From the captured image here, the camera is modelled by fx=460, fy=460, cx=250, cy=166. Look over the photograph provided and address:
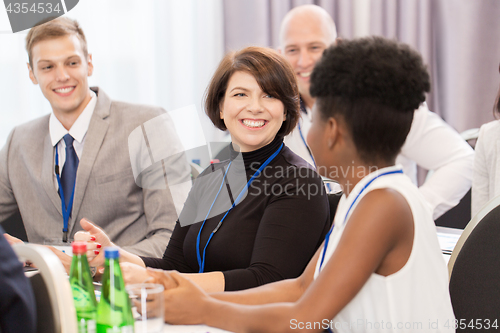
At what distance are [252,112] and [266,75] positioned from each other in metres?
0.12

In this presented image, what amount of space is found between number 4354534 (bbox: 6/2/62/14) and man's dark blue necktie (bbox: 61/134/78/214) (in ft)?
1.59

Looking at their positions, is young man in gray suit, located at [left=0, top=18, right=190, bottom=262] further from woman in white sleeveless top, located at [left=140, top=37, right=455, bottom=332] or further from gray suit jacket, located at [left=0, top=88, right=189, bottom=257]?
woman in white sleeveless top, located at [left=140, top=37, right=455, bottom=332]

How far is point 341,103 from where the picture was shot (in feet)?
2.85

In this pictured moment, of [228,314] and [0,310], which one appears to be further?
[228,314]

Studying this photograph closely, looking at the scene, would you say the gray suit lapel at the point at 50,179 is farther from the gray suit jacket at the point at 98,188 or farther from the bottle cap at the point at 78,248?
the bottle cap at the point at 78,248

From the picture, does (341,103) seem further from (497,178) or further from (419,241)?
(497,178)

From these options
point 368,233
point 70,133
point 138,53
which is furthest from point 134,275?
point 138,53

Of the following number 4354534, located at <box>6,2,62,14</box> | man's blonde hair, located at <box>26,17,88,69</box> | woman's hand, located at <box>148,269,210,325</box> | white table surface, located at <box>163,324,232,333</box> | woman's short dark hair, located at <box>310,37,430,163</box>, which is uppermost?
number 4354534, located at <box>6,2,62,14</box>

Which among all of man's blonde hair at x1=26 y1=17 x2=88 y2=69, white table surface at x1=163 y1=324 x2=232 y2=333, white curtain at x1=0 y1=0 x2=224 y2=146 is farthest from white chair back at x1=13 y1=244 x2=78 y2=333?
white curtain at x1=0 y1=0 x2=224 y2=146

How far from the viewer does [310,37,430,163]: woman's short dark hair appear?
82cm

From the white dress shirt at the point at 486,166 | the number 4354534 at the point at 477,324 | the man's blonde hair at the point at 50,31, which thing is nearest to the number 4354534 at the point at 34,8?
the man's blonde hair at the point at 50,31

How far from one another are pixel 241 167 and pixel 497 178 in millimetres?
1064

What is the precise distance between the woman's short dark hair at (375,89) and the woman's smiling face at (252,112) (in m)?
0.50

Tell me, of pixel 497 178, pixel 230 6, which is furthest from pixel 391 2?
pixel 497 178
